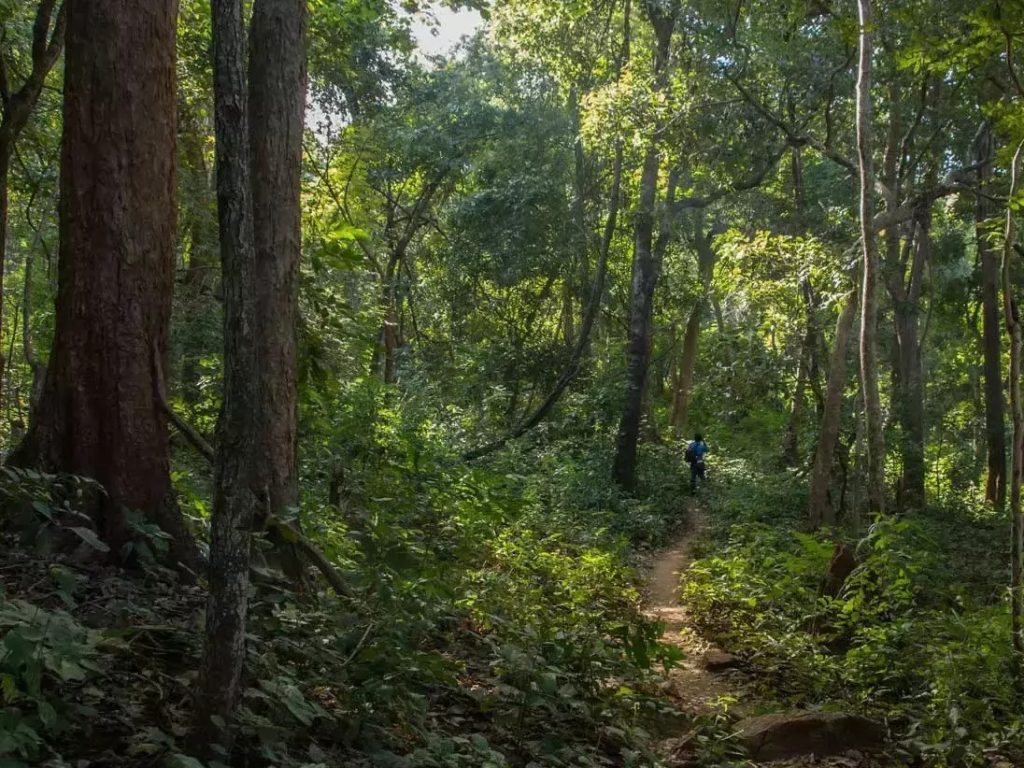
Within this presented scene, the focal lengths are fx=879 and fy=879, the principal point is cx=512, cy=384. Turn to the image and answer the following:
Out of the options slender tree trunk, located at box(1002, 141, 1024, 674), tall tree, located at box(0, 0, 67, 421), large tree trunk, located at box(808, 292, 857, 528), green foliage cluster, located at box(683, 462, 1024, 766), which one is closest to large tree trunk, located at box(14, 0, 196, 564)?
tall tree, located at box(0, 0, 67, 421)

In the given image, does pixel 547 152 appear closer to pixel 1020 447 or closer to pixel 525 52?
pixel 525 52

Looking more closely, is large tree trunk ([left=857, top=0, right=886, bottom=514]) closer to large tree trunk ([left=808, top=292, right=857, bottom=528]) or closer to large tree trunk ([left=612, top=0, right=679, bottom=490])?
large tree trunk ([left=808, top=292, right=857, bottom=528])

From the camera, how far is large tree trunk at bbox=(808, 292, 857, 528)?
1429 cm

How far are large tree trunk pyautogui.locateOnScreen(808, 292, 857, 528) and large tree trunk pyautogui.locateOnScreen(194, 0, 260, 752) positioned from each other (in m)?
12.6

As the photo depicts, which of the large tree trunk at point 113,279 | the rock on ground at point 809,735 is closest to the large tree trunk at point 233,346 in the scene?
the large tree trunk at point 113,279

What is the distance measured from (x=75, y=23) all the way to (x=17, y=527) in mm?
3015

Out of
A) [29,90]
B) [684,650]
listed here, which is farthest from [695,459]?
[29,90]

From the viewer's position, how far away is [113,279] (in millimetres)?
5191

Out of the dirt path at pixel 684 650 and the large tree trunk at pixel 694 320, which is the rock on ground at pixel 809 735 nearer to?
the dirt path at pixel 684 650

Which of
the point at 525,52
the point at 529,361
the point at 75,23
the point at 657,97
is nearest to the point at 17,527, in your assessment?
the point at 75,23

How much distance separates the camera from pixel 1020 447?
784 centimetres

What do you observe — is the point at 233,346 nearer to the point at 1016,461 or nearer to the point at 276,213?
the point at 276,213

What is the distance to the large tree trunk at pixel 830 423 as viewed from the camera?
1429cm

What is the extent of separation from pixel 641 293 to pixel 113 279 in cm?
1402
